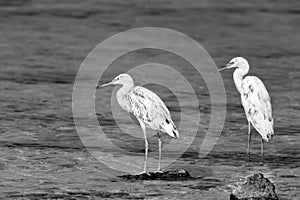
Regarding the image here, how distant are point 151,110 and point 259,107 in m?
2.25

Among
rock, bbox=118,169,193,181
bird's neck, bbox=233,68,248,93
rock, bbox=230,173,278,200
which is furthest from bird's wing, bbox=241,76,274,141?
rock, bbox=230,173,278,200

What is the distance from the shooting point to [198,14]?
3522 centimetres

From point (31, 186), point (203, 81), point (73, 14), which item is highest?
point (73, 14)

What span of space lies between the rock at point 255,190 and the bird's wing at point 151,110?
88.6 inches

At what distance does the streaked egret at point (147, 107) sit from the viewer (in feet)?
49.6

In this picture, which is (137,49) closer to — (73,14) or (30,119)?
(73,14)

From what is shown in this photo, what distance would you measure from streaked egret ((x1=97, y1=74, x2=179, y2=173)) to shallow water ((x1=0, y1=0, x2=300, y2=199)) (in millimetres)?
986

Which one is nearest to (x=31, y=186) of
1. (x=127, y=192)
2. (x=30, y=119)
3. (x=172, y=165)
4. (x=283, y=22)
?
(x=127, y=192)

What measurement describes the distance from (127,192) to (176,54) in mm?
14940

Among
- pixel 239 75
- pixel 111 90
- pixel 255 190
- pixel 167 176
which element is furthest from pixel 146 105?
pixel 111 90

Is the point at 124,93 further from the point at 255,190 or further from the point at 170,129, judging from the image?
the point at 255,190

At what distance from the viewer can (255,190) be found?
1289 centimetres

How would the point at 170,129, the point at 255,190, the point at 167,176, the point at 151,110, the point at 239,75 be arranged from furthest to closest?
1. the point at 239,75
2. the point at 151,110
3. the point at 170,129
4. the point at 167,176
5. the point at 255,190

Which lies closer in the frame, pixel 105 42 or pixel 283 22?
pixel 105 42
